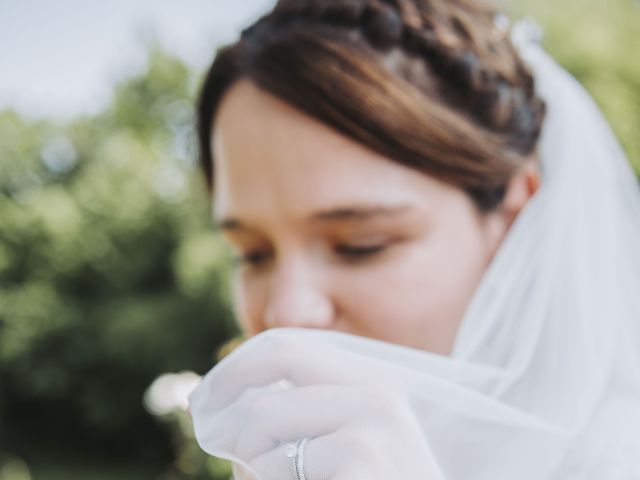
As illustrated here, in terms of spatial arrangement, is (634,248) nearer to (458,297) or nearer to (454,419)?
(458,297)

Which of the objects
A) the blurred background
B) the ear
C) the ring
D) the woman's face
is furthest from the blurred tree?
the ring

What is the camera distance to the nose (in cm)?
140

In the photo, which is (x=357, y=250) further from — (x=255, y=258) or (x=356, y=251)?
(x=255, y=258)

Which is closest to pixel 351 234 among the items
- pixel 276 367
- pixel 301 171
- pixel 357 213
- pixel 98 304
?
pixel 357 213

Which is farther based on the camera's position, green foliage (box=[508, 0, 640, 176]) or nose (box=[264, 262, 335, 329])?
green foliage (box=[508, 0, 640, 176])

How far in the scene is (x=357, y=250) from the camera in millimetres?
1458

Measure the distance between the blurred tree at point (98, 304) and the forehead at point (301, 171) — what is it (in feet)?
53.7

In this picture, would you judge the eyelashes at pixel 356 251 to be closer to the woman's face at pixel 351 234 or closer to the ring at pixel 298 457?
the woman's face at pixel 351 234

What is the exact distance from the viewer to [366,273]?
1.44 meters

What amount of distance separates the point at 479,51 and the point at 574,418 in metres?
0.92

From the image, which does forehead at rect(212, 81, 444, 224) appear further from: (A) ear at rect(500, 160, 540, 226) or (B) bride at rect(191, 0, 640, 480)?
(A) ear at rect(500, 160, 540, 226)

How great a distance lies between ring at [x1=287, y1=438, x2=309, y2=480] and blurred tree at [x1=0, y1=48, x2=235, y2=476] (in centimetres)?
1691

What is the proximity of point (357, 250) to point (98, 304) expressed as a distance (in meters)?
20.5

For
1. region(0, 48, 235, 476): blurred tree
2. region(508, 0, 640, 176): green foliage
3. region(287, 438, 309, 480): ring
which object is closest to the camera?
region(287, 438, 309, 480): ring
